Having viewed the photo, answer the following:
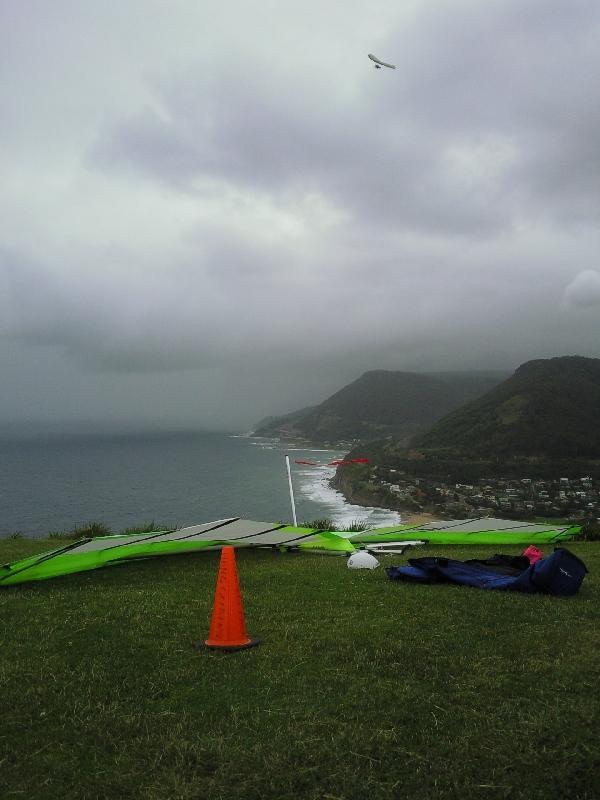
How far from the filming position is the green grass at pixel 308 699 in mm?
2592

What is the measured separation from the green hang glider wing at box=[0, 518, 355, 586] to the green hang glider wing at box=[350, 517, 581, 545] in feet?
4.88

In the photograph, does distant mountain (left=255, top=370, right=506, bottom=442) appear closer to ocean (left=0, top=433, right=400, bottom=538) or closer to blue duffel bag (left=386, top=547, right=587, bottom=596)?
ocean (left=0, top=433, right=400, bottom=538)

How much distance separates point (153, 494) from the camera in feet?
231

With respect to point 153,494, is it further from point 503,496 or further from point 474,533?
point 474,533

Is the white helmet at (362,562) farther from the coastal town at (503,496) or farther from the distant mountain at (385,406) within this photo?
the distant mountain at (385,406)

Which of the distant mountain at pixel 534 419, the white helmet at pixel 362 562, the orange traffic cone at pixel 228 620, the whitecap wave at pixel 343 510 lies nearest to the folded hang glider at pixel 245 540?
the white helmet at pixel 362 562

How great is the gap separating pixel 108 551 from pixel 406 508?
42.9m

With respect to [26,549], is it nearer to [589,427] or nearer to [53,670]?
[53,670]

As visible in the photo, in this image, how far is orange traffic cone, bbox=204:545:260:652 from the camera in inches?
169

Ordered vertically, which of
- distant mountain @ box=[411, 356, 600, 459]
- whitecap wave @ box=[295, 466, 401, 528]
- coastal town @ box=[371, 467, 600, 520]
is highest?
distant mountain @ box=[411, 356, 600, 459]

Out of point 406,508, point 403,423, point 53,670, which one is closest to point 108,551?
point 53,670

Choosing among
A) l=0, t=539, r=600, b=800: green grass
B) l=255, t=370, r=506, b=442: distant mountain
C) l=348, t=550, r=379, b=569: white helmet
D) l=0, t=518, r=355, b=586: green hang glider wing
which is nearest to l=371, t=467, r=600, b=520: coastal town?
l=0, t=518, r=355, b=586: green hang glider wing

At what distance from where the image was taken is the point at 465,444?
70.3 meters

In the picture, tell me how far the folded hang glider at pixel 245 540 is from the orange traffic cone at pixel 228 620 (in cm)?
345
